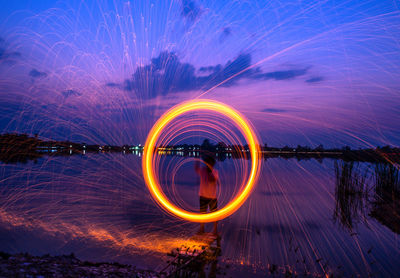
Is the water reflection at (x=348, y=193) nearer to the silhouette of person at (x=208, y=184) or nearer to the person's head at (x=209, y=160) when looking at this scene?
the silhouette of person at (x=208, y=184)

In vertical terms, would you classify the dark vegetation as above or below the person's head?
below

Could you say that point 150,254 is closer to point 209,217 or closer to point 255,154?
point 209,217

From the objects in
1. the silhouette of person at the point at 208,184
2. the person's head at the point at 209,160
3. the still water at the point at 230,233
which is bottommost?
the still water at the point at 230,233

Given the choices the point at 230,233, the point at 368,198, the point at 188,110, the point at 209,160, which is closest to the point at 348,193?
the point at 368,198

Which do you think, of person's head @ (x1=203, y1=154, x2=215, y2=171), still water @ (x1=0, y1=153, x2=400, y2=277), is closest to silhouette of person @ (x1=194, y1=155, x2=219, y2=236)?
person's head @ (x1=203, y1=154, x2=215, y2=171)

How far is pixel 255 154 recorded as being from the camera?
26.8 ft

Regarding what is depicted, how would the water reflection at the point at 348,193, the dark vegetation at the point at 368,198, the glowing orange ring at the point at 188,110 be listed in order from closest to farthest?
the glowing orange ring at the point at 188,110 → the dark vegetation at the point at 368,198 → the water reflection at the point at 348,193

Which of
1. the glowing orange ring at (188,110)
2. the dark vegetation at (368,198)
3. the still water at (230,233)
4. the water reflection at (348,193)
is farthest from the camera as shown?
the water reflection at (348,193)

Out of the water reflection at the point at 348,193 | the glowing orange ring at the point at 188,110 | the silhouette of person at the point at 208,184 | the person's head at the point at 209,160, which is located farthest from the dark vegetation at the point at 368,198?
the person's head at the point at 209,160

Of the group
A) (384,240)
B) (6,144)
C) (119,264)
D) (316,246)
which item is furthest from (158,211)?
(6,144)

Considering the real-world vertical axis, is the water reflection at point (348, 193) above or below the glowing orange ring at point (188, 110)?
below

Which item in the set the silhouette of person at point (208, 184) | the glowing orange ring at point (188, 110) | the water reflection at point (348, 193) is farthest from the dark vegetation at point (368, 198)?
the silhouette of person at point (208, 184)

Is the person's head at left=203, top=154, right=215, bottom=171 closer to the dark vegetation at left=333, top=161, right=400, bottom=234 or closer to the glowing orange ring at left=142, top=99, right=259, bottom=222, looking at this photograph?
the glowing orange ring at left=142, top=99, right=259, bottom=222

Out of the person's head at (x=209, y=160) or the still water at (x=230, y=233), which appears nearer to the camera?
the still water at (x=230, y=233)
